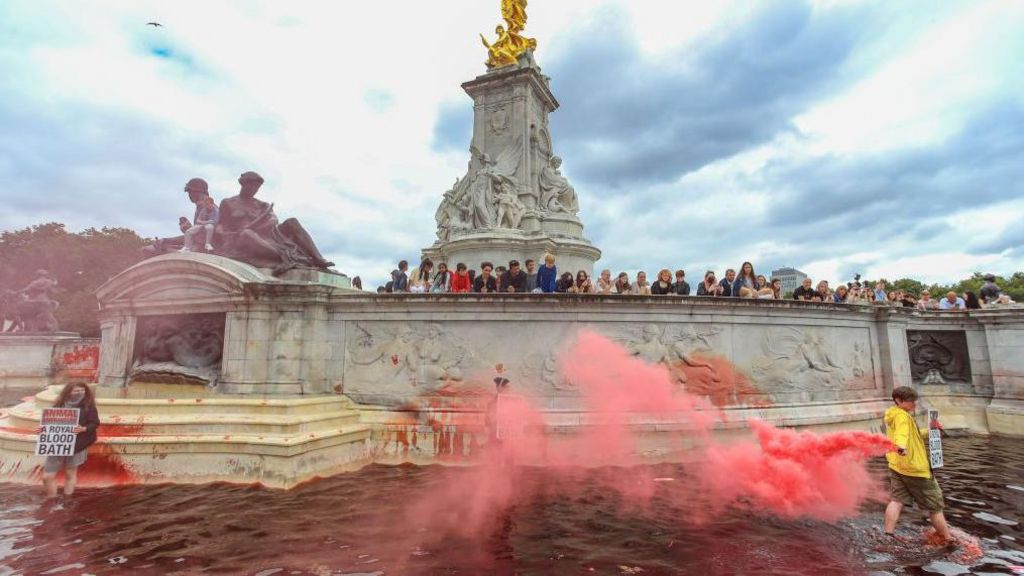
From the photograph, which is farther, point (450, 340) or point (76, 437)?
point (450, 340)

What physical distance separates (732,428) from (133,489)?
9.21 meters

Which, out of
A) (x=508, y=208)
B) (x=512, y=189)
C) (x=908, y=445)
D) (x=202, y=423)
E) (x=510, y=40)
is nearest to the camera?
(x=908, y=445)

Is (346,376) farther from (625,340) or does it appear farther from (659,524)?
(659,524)

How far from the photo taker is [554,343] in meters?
9.12

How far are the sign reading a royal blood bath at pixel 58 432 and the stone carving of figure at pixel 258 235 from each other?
3.81 m

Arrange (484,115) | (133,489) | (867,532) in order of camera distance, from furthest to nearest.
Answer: (484,115)
(133,489)
(867,532)

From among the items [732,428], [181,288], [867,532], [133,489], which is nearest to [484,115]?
[181,288]

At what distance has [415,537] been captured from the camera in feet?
18.0

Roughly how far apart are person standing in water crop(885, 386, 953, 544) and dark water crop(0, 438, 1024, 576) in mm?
302

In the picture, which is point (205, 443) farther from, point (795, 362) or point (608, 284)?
point (795, 362)

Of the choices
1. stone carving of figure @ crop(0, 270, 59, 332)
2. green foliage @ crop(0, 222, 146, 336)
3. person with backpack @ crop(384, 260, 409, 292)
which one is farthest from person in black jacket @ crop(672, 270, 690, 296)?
green foliage @ crop(0, 222, 146, 336)

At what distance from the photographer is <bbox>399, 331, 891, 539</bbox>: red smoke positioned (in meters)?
6.39

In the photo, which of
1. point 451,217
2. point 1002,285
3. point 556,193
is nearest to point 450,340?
point 451,217

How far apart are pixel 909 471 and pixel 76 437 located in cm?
1004
